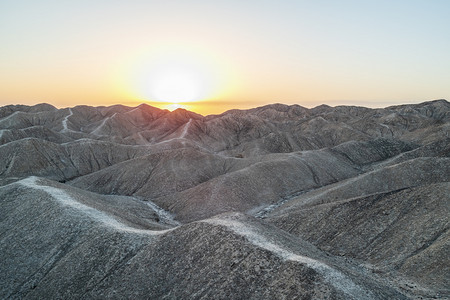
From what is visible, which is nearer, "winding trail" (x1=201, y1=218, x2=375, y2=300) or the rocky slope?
"winding trail" (x1=201, y1=218, x2=375, y2=300)

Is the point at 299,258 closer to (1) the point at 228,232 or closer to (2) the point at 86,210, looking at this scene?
(1) the point at 228,232

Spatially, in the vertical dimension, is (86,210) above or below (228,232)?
below

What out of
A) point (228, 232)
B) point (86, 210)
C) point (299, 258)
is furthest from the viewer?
point (86, 210)

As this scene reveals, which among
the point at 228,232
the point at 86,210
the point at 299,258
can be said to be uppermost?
the point at 299,258

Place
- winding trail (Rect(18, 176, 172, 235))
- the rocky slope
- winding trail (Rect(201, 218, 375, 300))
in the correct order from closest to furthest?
1. winding trail (Rect(201, 218, 375, 300))
2. the rocky slope
3. winding trail (Rect(18, 176, 172, 235))

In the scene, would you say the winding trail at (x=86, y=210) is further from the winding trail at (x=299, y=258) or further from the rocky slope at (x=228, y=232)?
the winding trail at (x=299, y=258)

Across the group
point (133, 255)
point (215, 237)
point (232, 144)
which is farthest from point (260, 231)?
point (232, 144)

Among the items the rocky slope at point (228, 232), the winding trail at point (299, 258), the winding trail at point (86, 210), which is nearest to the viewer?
the winding trail at point (299, 258)

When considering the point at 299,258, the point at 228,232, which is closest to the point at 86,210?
the point at 228,232

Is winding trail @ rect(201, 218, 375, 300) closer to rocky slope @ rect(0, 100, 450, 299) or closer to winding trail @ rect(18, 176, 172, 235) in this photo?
rocky slope @ rect(0, 100, 450, 299)


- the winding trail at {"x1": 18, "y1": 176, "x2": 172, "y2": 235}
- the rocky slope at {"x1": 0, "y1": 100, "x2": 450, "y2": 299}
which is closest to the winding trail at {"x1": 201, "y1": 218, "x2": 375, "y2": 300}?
the rocky slope at {"x1": 0, "y1": 100, "x2": 450, "y2": 299}

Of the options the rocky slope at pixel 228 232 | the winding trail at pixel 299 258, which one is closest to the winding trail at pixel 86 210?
the rocky slope at pixel 228 232
